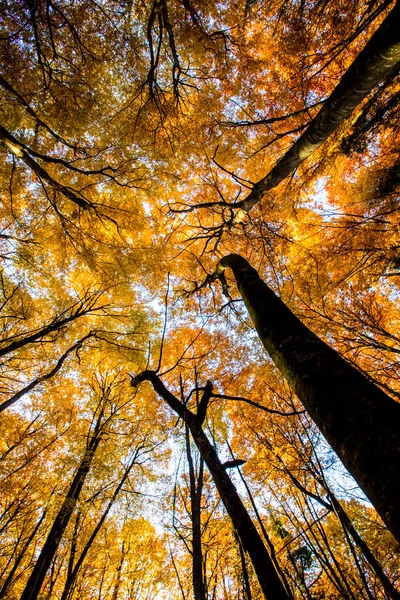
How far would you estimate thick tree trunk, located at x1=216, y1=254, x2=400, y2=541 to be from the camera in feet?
2.65

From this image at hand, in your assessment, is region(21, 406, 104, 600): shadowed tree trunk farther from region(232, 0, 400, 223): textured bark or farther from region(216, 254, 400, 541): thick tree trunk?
region(232, 0, 400, 223): textured bark

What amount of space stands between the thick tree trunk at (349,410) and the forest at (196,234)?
0.7 inches

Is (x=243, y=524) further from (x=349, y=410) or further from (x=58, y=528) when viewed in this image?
(x=58, y=528)

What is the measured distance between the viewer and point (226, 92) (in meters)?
5.32

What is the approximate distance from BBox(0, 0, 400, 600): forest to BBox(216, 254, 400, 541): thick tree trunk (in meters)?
0.02

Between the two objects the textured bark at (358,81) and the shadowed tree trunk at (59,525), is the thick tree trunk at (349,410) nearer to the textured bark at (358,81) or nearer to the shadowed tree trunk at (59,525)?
the textured bark at (358,81)

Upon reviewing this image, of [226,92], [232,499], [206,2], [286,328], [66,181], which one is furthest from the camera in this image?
[66,181]

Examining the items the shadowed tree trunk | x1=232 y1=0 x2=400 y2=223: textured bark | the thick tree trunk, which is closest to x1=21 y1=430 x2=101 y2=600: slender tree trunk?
the shadowed tree trunk

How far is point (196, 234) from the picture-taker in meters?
5.11

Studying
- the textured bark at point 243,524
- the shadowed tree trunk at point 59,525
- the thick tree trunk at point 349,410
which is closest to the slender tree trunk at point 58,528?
the shadowed tree trunk at point 59,525

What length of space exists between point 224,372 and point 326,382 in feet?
25.5

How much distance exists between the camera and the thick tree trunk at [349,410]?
808 mm

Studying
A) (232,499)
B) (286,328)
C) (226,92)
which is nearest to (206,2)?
(226,92)

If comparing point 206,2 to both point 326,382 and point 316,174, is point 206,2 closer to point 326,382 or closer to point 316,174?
point 316,174
